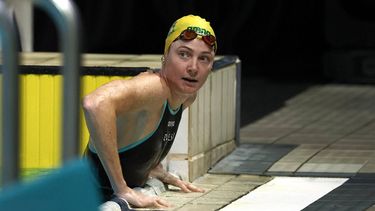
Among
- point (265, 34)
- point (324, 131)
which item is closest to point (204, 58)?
point (324, 131)

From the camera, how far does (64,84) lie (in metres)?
4.08

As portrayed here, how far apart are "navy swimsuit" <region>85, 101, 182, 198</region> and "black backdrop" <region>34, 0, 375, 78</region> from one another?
9.27 m

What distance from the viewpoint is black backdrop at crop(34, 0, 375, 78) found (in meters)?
18.0

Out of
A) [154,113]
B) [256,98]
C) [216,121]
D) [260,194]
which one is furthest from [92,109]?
[256,98]

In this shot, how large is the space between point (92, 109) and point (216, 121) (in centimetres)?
250

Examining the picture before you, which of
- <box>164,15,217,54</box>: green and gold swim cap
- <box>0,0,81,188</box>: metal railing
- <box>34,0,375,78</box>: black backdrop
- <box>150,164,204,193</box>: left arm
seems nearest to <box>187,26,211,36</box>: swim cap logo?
<box>164,15,217,54</box>: green and gold swim cap

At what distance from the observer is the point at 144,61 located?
9.73 m

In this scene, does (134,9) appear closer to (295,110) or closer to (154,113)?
(295,110)

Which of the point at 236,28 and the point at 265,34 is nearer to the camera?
the point at 236,28

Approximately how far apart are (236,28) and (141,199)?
34.0 feet

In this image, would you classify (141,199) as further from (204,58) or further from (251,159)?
(251,159)

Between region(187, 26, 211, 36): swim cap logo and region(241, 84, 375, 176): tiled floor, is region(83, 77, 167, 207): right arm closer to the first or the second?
region(187, 26, 211, 36): swim cap logo

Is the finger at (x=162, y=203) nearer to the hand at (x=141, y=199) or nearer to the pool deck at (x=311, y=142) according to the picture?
the hand at (x=141, y=199)

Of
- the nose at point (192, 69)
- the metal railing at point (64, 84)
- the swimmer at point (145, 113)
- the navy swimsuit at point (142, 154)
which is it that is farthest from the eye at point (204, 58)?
the metal railing at point (64, 84)
